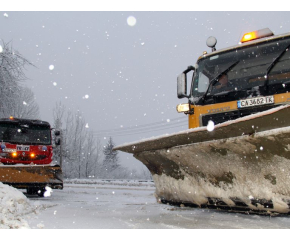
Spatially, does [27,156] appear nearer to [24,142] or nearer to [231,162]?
[24,142]

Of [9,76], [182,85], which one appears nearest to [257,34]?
[182,85]

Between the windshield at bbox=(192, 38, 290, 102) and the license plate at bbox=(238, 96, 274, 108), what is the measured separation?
145 mm

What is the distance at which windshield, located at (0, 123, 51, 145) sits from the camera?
8914 millimetres

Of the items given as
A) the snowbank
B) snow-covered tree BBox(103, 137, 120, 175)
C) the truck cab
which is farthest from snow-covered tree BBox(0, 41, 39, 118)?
snow-covered tree BBox(103, 137, 120, 175)

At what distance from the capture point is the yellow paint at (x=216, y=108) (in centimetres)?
428

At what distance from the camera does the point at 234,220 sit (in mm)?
3932

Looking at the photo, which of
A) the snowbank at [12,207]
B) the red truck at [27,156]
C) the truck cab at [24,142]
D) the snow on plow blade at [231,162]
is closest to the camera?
the snow on plow blade at [231,162]

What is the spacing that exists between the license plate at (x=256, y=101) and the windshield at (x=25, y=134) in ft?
21.4

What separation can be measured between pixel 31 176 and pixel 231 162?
5531 millimetres

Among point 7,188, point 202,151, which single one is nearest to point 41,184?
point 7,188

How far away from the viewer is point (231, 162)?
3.81 m

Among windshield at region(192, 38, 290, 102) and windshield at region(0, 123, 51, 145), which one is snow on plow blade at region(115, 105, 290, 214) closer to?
windshield at region(192, 38, 290, 102)

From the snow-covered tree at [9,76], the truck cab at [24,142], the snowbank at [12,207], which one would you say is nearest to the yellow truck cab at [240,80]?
the snowbank at [12,207]

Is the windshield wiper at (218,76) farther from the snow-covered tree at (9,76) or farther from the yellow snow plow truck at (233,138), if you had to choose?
the snow-covered tree at (9,76)
